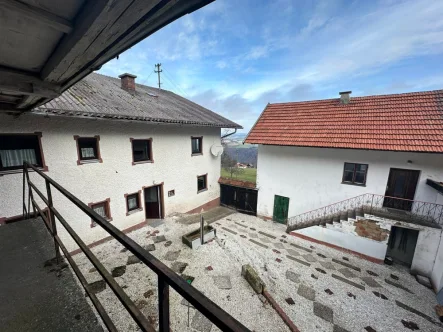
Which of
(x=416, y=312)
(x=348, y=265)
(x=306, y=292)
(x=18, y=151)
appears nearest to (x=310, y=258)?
(x=348, y=265)

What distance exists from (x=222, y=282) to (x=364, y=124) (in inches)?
393

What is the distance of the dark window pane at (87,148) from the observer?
6.89 m

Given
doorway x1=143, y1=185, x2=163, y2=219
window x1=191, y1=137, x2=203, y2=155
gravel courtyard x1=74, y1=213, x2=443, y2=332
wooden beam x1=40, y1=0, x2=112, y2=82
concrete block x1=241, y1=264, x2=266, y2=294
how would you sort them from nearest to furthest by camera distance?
wooden beam x1=40, y1=0, x2=112, y2=82 < gravel courtyard x1=74, y1=213, x2=443, y2=332 < concrete block x1=241, y1=264, x2=266, y2=294 < doorway x1=143, y1=185, x2=163, y2=219 < window x1=191, y1=137, x2=203, y2=155

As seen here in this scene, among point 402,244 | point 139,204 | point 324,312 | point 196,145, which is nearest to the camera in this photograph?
point 324,312

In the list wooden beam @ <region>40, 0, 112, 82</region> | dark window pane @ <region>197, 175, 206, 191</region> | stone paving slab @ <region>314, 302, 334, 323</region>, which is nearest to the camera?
wooden beam @ <region>40, 0, 112, 82</region>

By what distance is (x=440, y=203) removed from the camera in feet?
25.7

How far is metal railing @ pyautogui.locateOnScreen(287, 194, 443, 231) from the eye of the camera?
312 inches

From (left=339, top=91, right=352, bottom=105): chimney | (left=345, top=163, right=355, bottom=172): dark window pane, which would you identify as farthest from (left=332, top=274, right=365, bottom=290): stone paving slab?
(left=339, top=91, right=352, bottom=105): chimney

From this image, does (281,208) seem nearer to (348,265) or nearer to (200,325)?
(348,265)

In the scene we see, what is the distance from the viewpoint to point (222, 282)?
6.06 meters

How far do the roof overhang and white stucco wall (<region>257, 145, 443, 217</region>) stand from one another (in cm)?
1052

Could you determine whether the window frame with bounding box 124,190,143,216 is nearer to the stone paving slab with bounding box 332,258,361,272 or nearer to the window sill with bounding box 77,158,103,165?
the window sill with bounding box 77,158,103,165

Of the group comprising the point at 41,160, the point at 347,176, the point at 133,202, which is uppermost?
the point at 41,160

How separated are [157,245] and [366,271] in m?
8.77
